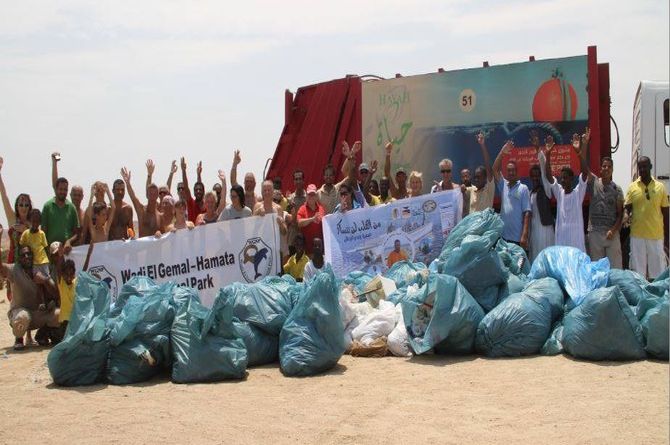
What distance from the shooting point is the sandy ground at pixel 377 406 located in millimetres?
5082

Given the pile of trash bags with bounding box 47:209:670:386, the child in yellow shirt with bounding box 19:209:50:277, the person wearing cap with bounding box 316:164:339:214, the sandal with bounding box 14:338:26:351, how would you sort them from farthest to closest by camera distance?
the person wearing cap with bounding box 316:164:339:214 → the child in yellow shirt with bounding box 19:209:50:277 → the sandal with bounding box 14:338:26:351 → the pile of trash bags with bounding box 47:209:670:386

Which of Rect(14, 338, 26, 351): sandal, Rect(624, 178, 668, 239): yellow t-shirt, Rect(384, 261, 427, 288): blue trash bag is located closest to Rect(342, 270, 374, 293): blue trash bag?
Rect(384, 261, 427, 288): blue trash bag

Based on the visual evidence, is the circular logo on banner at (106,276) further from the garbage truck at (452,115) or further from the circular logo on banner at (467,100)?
the circular logo on banner at (467,100)

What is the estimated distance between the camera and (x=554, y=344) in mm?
6836

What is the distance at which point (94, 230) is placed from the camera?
30.0 ft

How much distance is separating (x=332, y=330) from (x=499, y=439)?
231 cm

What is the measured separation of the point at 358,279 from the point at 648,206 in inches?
120

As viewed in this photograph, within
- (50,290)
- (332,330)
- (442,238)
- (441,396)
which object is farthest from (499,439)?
(50,290)

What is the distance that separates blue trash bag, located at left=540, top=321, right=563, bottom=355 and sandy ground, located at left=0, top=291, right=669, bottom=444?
163 mm

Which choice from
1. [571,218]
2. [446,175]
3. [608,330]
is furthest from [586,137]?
[608,330]

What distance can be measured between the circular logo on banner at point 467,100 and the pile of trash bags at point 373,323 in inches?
119

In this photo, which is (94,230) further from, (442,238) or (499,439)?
(499,439)

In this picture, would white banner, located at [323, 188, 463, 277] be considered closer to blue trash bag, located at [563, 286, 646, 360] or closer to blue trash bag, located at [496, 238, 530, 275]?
blue trash bag, located at [496, 238, 530, 275]

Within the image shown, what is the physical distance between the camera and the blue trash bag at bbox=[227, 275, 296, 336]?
7324 millimetres
